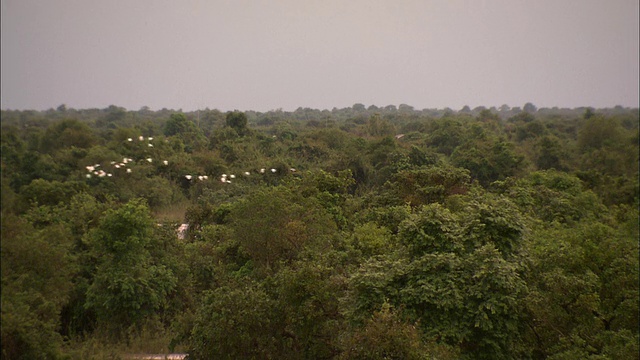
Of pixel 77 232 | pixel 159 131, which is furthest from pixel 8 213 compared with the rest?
pixel 159 131

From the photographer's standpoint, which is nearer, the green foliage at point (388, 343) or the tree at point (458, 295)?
A: the green foliage at point (388, 343)

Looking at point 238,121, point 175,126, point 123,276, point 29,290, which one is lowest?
point 123,276

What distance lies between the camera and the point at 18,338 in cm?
446

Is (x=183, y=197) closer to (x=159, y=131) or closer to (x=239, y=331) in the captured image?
(x=159, y=131)

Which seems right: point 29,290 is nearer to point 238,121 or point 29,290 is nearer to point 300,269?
point 300,269

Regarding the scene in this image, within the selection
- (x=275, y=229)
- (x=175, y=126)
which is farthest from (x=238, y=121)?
(x=275, y=229)

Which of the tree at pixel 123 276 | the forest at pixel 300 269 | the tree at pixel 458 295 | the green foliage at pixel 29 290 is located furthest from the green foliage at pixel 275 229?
the green foliage at pixel 29 290

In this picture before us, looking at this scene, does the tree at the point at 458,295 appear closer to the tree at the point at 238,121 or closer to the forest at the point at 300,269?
the forest at the point at 300,269

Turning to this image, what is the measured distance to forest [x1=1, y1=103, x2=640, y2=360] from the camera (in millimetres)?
5281

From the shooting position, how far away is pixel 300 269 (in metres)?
6.24

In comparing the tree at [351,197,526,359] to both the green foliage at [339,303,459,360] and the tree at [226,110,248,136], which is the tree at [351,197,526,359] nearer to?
the green foliage at [339,303,459,360]

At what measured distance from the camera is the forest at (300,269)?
528cm

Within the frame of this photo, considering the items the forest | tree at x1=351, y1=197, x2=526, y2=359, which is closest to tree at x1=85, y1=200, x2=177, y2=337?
the forest

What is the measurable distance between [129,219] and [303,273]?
408cm
